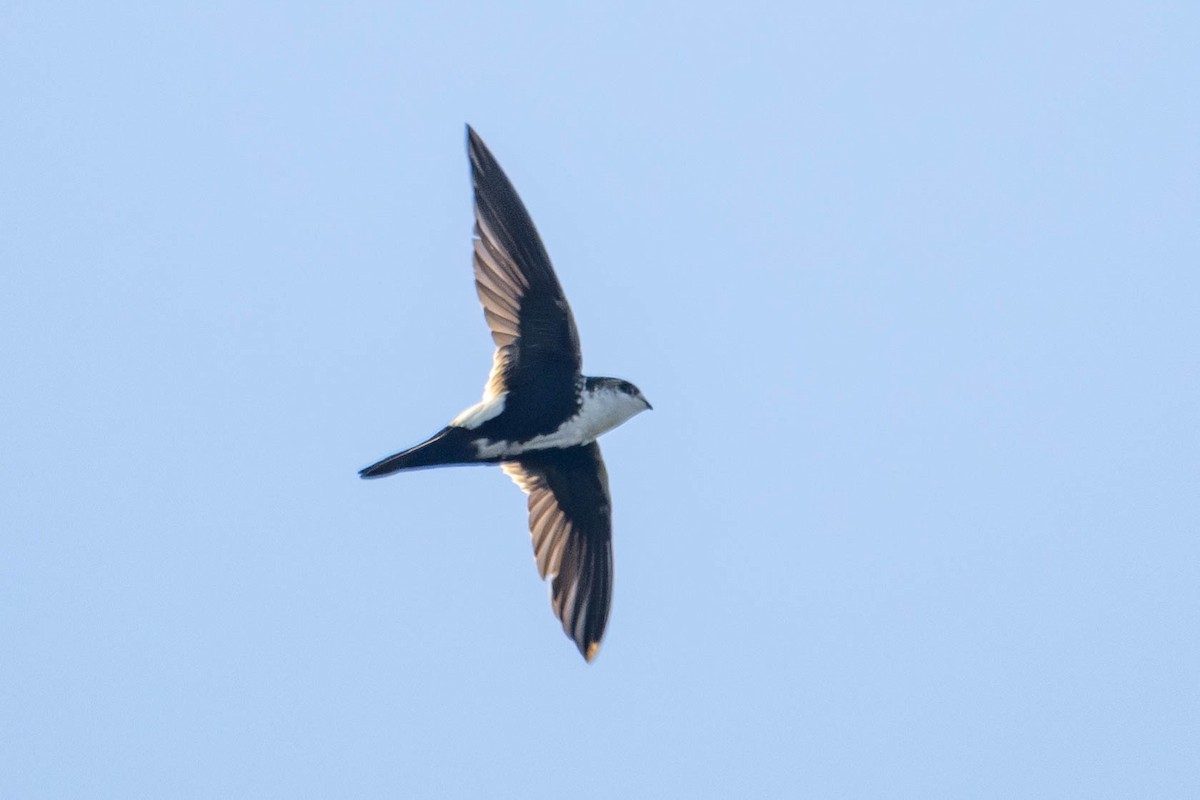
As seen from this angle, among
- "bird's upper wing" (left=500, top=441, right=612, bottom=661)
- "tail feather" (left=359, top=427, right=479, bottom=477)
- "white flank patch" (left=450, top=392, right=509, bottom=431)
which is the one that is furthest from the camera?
"bird's upper wing" (left=500, top=441, right=612, bottom=661)

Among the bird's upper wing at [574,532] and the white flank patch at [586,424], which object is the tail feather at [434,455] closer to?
the white flank patch at [586,424]

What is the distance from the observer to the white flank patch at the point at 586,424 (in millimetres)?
8250

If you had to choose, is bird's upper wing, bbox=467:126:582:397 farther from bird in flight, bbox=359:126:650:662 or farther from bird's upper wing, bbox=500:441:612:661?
bird's upper wing, bbox=500:441:612:661

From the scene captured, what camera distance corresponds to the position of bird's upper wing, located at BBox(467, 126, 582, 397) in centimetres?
A: 809

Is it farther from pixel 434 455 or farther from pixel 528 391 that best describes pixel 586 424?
pixel 434 455

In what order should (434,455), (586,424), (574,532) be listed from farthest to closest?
(574,532)
(586,424)
(434,455)

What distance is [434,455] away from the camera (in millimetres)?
7906

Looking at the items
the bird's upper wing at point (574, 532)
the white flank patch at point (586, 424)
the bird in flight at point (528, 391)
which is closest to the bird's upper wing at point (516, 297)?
the bird in flight at point (528, 391)

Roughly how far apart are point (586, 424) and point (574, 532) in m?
0.70

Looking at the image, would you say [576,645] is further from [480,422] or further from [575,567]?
[480,422]

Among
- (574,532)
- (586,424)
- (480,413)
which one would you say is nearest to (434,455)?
(480,413)

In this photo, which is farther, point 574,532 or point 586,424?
point 574,532

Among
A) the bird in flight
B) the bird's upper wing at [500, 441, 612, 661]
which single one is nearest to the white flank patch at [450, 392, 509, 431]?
the bird in flight

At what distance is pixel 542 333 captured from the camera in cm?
821
